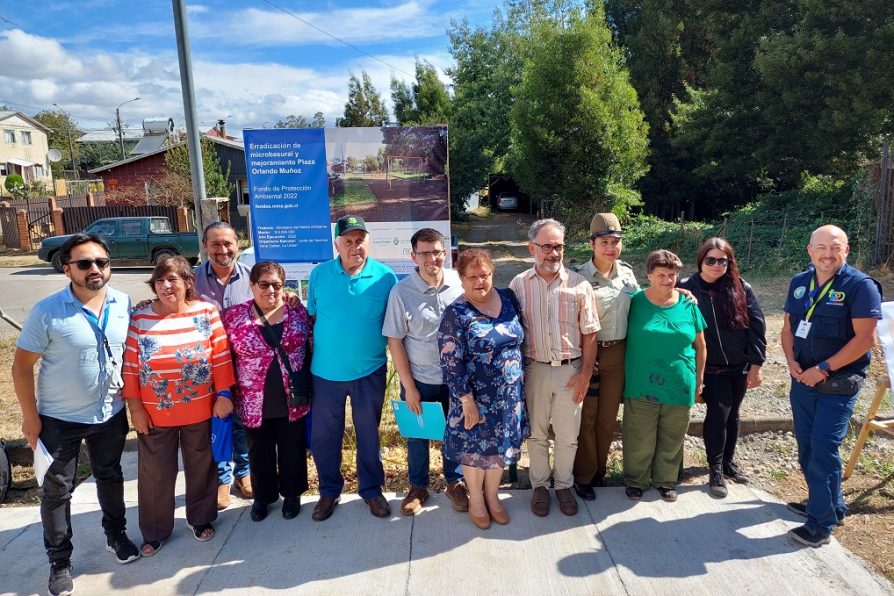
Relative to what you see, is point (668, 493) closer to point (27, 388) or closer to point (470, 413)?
point (470, 413)

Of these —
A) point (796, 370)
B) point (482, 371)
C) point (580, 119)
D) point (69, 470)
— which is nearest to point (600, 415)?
point (482, 371)

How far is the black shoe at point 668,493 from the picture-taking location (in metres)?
3.69

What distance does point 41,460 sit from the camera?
2.82 metres

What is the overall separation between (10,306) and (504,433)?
12.0 m

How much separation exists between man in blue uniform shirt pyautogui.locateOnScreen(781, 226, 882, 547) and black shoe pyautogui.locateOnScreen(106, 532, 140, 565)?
3.69m

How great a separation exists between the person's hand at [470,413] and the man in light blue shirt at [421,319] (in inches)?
10.5

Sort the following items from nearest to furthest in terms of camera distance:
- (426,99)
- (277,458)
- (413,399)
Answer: (413,399)
(277,458)
(426,99)

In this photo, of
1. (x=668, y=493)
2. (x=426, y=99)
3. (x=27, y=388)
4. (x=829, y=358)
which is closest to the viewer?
Answer: (x=27, y=388)

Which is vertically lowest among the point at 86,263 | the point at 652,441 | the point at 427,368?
the point at 652,441

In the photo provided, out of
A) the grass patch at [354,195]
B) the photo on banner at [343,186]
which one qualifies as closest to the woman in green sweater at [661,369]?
the photo on banner at [343,186]

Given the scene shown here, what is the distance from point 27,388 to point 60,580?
101 centimetres

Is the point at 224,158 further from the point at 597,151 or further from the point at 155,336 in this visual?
the point at 155,336

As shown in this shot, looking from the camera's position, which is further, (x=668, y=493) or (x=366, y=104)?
(x=366, y=104)

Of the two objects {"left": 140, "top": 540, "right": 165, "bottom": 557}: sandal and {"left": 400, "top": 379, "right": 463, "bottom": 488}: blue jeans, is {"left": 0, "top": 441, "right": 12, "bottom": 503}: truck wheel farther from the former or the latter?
{"left": 400, "top": 379, "right": 463, "bottom": 488}: blue jeans
